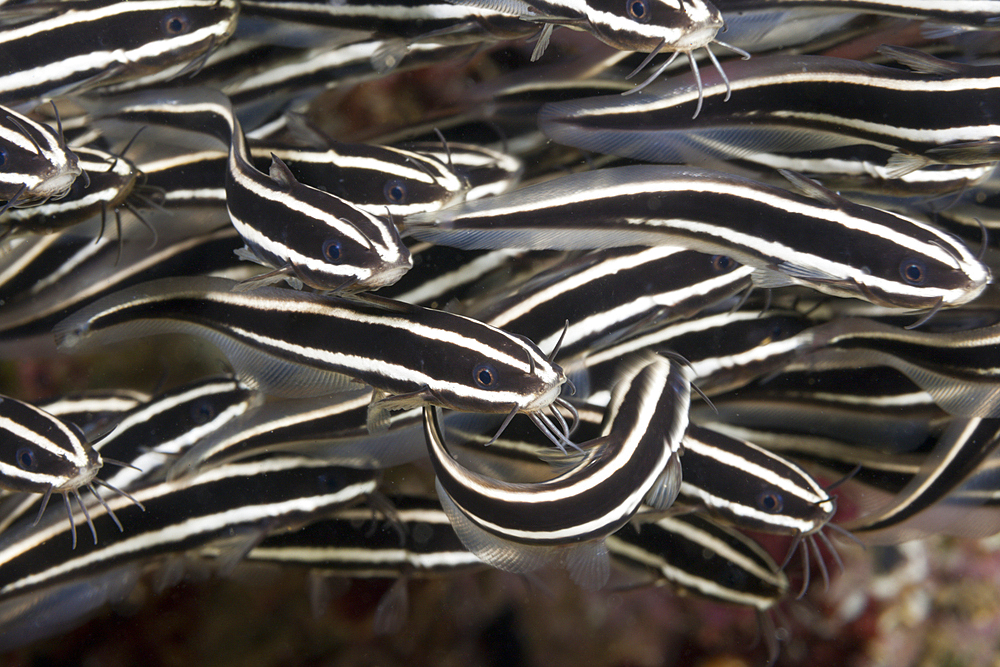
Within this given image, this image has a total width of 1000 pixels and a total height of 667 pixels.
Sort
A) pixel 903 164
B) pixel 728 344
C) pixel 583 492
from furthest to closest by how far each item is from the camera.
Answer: pixel 728 344
pixel 903 164
pixel 583 492

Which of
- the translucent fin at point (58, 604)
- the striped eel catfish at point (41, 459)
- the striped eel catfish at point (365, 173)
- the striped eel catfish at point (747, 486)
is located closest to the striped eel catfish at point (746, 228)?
the striped eel catfish at point (365, 173)

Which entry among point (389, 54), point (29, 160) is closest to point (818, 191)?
point (389, 54)

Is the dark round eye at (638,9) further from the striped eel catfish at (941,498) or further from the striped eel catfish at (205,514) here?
the striped eel catfish at (941,498)

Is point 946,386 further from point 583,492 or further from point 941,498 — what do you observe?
point 583,492

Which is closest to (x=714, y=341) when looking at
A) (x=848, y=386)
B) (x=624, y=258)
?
(x=624, y=258)

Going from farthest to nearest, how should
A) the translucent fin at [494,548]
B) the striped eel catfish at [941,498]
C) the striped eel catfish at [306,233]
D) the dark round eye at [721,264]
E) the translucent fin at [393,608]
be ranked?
the translucent fin at [393,608] → the striped eel catfish at [941,498] → the dark round eye at [721,264] → the translucent fin at [494,548] → the striped eel catfish at [306,233]

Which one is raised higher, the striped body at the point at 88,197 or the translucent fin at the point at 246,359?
the striped body at the point at 88,197

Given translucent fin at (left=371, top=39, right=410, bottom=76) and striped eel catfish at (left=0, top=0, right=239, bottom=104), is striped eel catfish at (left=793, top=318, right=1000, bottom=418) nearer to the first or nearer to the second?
translucent fin at (left=371, top=39, right=410, bottom=76)

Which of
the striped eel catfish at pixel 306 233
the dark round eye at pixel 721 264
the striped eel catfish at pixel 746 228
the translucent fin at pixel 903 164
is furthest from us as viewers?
the dark round eye at pixel 721 264
